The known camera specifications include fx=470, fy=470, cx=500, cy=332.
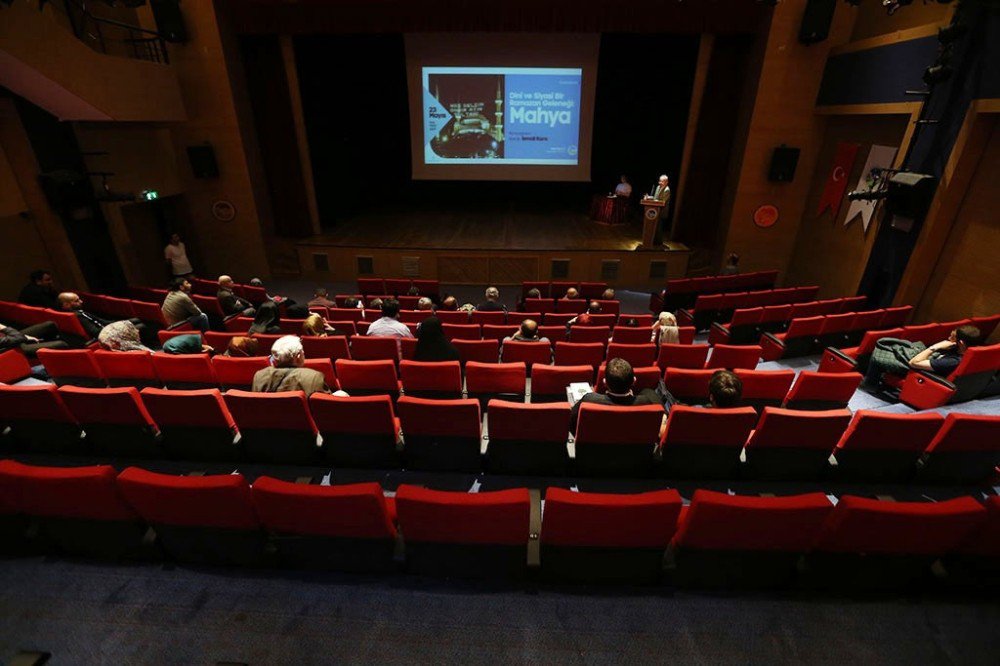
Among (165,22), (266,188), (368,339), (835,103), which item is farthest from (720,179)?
(165,22)

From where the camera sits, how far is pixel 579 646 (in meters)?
2.29

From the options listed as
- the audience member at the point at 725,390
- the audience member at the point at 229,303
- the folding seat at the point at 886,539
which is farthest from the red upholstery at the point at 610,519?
the audience member at the point at 229,303

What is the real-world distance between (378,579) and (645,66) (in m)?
11.9

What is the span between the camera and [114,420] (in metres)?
3.28

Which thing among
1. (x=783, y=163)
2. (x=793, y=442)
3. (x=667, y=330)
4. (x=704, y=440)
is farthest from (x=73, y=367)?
(x=783, y=163)

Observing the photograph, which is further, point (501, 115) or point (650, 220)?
point (501, 115)

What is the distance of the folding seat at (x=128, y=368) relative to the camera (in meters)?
4.03

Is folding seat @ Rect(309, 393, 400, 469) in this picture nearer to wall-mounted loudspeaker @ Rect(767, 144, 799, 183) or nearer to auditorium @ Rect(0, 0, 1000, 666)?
auditorium @ Rect(0, 0, 1000, 666)

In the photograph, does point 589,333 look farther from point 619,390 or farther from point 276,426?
point 276,426

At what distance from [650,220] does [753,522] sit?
7882mm

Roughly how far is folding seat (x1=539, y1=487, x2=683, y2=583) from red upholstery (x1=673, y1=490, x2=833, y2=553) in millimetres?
133

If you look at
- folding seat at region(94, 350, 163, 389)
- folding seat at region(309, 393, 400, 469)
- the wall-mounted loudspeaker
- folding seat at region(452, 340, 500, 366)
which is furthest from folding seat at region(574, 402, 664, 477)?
the wall-mounted loudspeaker

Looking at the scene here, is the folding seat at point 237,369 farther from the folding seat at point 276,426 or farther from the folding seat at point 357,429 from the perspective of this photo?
the folding seat at point 357,429

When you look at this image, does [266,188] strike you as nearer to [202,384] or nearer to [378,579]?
[202,384]
